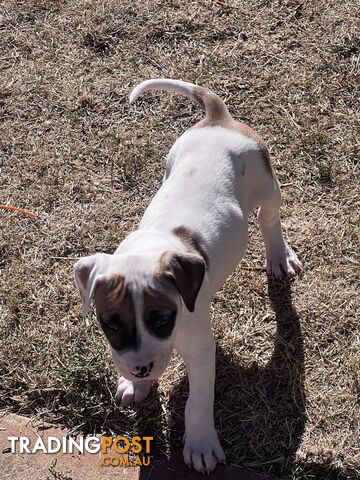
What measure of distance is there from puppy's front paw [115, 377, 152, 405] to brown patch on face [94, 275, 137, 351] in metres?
0.91

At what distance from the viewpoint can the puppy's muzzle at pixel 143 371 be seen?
321 cm

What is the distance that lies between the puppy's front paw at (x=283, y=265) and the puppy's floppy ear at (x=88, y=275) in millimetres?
1620

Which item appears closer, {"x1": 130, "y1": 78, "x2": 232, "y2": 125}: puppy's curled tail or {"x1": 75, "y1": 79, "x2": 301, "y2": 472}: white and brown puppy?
{"x1": 75, "y1": 79, "x2": 301, "y2": 472}: white and brown puppy

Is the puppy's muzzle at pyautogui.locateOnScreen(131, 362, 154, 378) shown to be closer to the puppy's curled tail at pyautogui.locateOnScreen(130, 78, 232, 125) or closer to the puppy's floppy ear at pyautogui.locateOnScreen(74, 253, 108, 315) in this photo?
the puppy's floppy ear at pyautogui.locateOnScreen(74, 253, 108, 315)

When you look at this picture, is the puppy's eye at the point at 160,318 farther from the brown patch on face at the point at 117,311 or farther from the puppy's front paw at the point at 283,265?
the puppy's front paw at the point at 283,265

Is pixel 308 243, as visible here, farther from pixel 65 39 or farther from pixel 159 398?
pixel 65 39

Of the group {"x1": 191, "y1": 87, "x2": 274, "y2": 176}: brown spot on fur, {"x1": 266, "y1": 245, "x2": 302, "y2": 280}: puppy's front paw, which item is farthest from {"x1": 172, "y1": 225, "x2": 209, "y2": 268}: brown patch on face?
{"x1": 266, "y1": 245, "x2": 302, "y2": 280}: puppy's front paw

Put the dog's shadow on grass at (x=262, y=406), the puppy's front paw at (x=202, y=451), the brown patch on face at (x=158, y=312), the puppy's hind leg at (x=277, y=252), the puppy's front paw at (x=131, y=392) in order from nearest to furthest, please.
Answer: the brown patch on face at (x=158, y=312)
the puppy's front paw at (x=202, y=451)
the dog's shadow on grass at (x=262, y=406)
the puppy's front paw at (x=131, y=392)
the puppy's hind leg at (x=277, y=252)

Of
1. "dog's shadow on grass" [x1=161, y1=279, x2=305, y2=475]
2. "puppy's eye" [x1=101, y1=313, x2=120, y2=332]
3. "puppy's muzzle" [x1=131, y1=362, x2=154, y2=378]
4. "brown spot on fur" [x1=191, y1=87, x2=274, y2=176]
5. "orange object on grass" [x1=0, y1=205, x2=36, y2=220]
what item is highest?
"brown spot on fur" [x1=191, y1=87, x2=274, y2=176]

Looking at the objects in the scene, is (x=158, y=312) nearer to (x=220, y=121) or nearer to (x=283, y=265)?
(x=220, y=121)

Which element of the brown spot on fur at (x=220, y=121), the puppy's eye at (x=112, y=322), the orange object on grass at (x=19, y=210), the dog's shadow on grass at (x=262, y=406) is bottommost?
the orange object on grass at (x=19, y=210)

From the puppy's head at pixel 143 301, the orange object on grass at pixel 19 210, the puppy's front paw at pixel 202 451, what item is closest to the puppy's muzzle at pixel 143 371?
the puppy's head at pixel 143 301

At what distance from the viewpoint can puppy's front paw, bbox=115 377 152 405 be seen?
13.5 ft

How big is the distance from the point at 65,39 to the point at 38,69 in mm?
412
